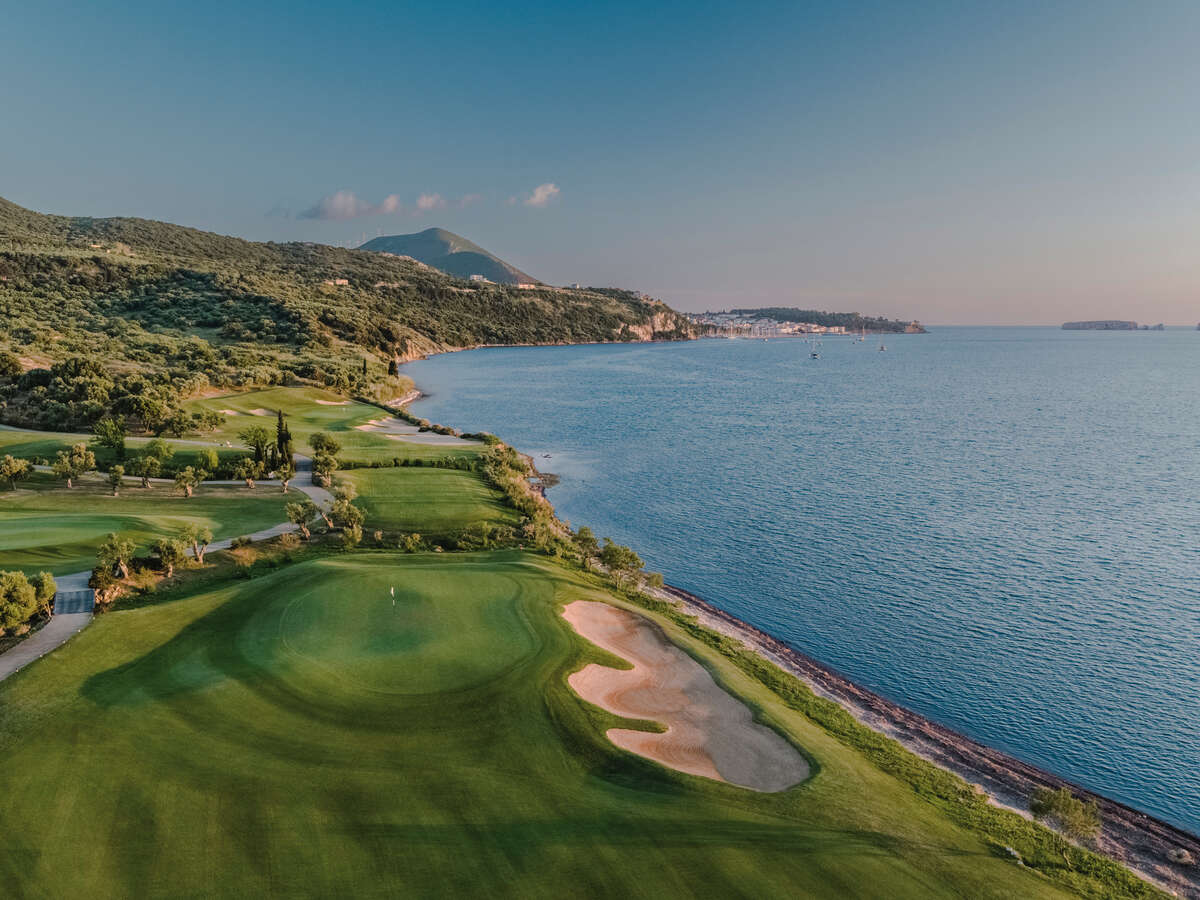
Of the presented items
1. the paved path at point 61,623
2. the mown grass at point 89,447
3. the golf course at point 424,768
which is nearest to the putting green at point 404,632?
the golf course at point 424,768

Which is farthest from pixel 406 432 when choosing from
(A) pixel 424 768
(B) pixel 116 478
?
(A) pixel 424 768

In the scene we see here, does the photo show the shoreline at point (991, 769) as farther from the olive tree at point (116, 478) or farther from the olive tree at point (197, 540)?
the olive tree at point (116, 478)

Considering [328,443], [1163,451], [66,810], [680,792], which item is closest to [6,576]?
[66,810]

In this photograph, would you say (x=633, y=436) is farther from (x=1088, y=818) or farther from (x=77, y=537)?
(x=1088, y=818)

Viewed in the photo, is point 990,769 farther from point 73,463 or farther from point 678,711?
point 73,463

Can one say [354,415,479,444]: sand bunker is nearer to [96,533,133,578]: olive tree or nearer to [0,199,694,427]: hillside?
[0,199,694,427]: hillside

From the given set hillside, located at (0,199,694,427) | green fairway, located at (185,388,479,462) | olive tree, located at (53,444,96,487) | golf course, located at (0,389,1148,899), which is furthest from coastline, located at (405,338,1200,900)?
hillside, located at (0,199,694,427)

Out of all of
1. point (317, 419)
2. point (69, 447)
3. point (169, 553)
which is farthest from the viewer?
point (317, 419)
